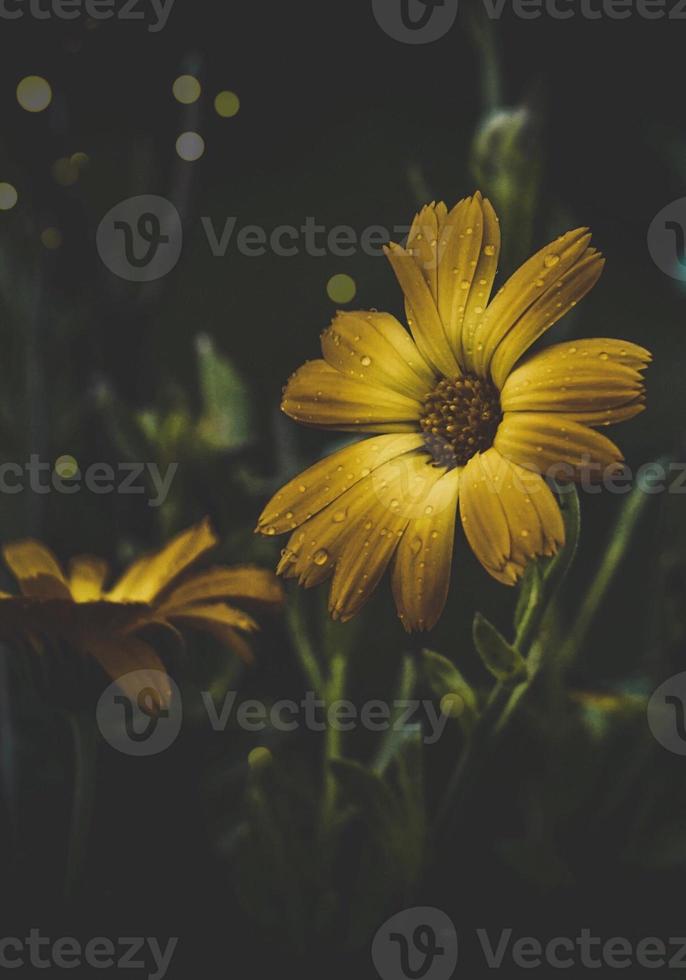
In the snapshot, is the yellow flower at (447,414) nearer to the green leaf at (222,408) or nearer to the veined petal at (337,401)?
the veined petal at (337,401)

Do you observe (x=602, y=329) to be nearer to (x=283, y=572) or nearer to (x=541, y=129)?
(x=541, y=129)

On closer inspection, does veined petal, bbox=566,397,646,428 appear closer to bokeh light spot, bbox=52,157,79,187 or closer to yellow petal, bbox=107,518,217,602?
yellow petal, bbox=107,518,217,602

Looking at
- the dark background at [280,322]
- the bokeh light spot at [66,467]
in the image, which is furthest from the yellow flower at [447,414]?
the bokeh light spot at [66,467]

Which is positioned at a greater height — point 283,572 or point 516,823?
point 283,572

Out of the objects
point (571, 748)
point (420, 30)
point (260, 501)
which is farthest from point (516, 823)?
point (420, 30)

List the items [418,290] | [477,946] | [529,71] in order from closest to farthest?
[418,290]
[477,946]
[529,71]

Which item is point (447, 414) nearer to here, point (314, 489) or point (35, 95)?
point (314, 489)

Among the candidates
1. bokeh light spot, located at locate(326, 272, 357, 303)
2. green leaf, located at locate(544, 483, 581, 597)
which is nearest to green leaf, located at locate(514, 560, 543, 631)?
green leaf, located at locate(544, 483, 581, 597)
